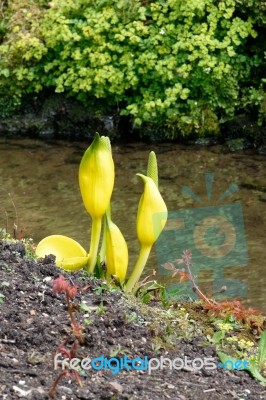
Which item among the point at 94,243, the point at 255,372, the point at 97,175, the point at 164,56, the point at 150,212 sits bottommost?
the point at 255,372

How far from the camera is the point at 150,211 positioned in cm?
419

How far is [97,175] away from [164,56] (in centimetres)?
527

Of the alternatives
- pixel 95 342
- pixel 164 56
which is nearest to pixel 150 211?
pixel 95 342

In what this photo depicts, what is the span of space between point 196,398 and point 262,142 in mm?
6267

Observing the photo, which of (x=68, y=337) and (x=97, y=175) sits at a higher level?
(x=97, y=175)

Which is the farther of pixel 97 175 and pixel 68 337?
pixel 97 175

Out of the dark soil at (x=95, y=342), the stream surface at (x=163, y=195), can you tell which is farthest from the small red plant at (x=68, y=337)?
the stream surface at (x=163, y=195)

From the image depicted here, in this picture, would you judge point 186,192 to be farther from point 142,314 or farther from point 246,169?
point 142,314

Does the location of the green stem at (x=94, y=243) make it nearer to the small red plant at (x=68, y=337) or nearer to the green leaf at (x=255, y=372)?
the small red plant at (x=68, y=337)

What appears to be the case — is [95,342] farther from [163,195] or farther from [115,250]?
[163,195]

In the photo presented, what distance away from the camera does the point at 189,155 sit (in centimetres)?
911

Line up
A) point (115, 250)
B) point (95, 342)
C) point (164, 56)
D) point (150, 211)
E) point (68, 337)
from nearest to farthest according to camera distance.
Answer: point (68, 337) → point (95, 342) → point (150, 211) → point (115, 250) → point (164, 56)

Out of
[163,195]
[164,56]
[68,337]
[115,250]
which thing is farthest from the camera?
[164,56]

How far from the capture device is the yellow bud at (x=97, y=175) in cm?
→ 419
